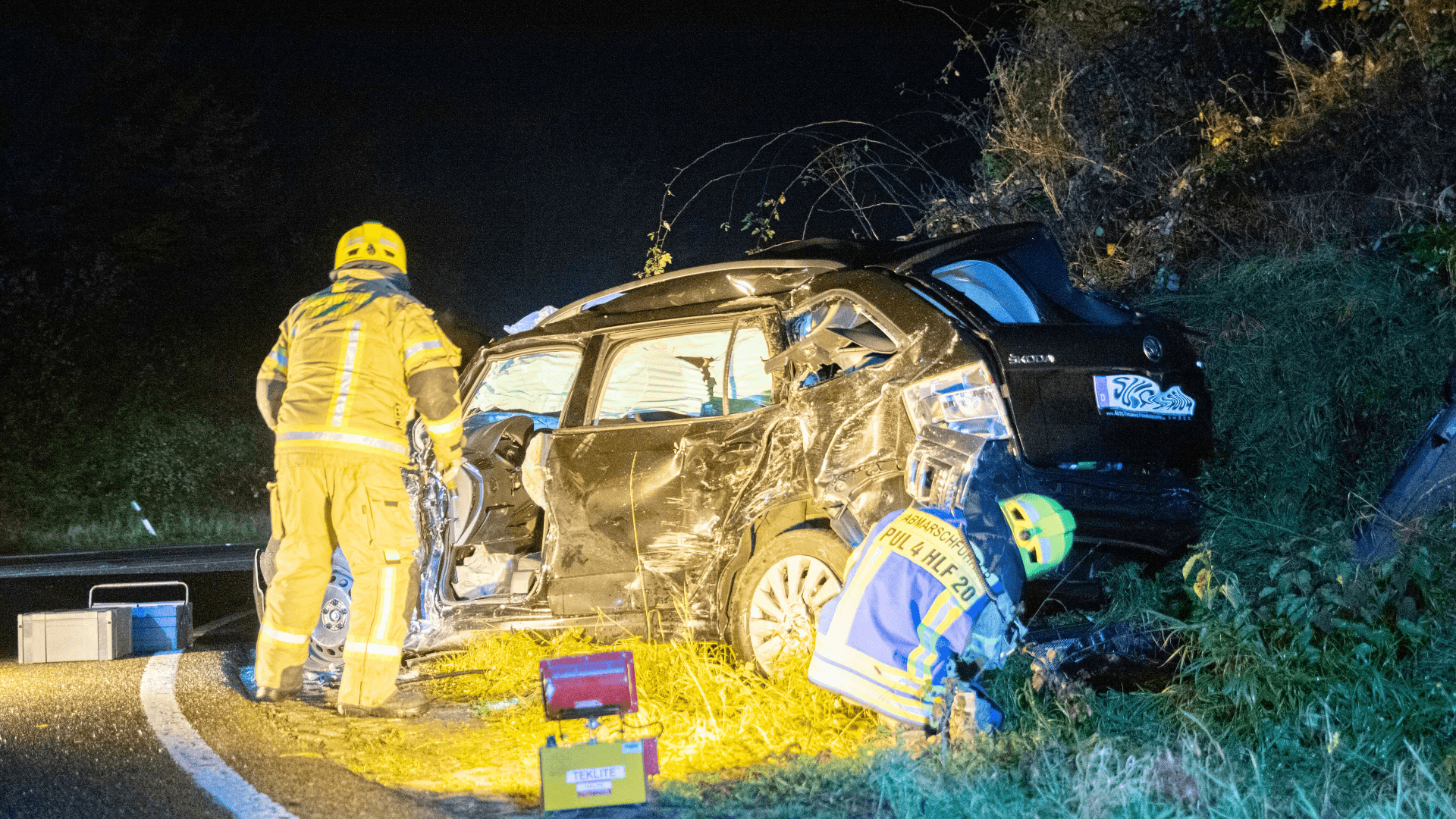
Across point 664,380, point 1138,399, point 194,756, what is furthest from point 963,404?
point 194,756

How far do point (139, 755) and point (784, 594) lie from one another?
2.55 metres

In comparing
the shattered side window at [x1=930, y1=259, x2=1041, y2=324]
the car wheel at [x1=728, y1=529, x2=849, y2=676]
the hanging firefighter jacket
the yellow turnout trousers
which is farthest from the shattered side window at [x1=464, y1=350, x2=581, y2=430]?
the hanging firefighter jacket

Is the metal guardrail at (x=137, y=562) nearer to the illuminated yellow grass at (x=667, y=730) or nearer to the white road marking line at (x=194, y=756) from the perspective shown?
the white road marking line at (x=194, y=756)

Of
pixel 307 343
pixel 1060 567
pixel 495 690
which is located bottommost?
pixel 495 690

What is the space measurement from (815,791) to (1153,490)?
1883 millimetres

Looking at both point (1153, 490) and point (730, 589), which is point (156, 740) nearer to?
point (730, 589)

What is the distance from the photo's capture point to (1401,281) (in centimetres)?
562

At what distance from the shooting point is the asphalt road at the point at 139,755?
3.70 metres

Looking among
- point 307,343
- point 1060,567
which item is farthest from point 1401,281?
point 307,343

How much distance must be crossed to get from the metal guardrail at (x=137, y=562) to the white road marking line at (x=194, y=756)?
7228 mm

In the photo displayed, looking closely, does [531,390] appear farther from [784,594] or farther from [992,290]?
[992,290]

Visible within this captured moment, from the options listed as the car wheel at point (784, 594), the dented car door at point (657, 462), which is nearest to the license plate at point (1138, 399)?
the car wheel at point (784, 594)

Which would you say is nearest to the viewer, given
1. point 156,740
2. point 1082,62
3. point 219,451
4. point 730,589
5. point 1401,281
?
point 156,740

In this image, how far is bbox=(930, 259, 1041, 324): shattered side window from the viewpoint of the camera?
448 cm
